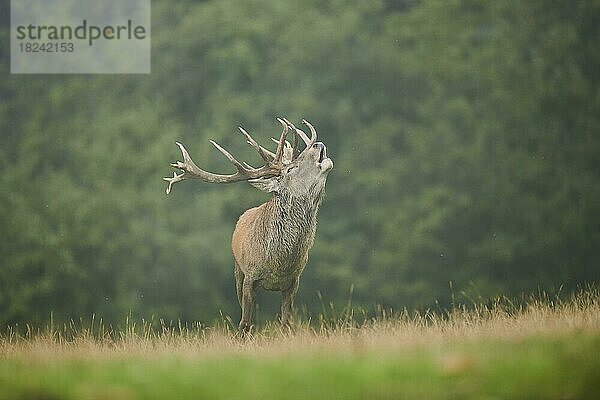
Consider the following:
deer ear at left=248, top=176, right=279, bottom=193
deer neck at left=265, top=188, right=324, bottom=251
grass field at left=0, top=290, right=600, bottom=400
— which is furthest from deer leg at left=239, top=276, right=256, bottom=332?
grass field at left=0, top=290, right=600, bottom=400

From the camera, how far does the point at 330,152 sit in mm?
9273

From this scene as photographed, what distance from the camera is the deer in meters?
6.36

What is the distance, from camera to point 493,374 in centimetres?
448

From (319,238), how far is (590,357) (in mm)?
4931

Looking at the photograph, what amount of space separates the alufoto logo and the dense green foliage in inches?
28.1

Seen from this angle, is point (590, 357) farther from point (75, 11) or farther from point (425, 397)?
point (75, 11)

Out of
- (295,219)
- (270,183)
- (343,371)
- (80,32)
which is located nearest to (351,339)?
(343,371)

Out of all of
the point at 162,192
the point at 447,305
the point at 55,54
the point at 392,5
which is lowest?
the point at 447,305

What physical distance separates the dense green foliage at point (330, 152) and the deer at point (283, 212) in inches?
90.0

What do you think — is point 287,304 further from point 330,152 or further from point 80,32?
point 330,152

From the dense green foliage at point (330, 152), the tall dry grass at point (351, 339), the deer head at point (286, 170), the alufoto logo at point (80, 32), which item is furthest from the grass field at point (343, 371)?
the dense green foliage at point (330, 152)

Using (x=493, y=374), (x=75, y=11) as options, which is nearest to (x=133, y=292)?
(x=75, y=11)

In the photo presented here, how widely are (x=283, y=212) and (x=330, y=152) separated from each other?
291cm

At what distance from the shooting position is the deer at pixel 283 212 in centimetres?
636
